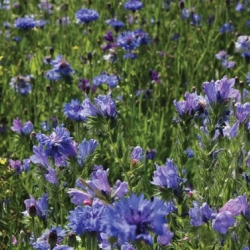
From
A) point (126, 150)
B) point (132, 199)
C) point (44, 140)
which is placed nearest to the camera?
point (132, 199)

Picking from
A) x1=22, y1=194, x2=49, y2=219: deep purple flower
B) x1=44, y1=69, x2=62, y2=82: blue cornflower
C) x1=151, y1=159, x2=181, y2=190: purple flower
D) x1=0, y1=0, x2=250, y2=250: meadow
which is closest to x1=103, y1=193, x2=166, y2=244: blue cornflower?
x1=0, y1=0, x2=250, y2=250: meadow

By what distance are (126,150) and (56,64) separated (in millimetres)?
1729

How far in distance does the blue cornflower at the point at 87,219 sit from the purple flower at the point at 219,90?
45 cm

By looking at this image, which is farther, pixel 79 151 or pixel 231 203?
pixel 79 151

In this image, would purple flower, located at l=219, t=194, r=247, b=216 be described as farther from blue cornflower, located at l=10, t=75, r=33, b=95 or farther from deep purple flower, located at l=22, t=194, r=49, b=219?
blue cornflower, located at l=10, t=75, r=33, b=95

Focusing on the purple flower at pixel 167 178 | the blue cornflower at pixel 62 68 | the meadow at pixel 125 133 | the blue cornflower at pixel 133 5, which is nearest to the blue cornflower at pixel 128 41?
the meadow at pixel 125 133

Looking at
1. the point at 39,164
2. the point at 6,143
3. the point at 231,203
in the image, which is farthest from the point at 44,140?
the point at 6,143

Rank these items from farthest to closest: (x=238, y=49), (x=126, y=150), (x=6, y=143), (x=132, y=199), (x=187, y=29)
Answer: (x=187, y=29), (x=238, y=49), (x=6, y=143), (x=126, y=150), (x=132, y=199)

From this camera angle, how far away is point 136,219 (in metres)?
0.97

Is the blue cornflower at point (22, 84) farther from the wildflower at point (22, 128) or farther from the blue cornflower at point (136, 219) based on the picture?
the blue cornflower at point (136, 219)

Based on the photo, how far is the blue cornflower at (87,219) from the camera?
50.4 inches

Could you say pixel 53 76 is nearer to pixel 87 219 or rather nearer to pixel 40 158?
pixel 40 158

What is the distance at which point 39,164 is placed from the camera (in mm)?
1772

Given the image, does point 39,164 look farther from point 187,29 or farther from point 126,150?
point 187,29
